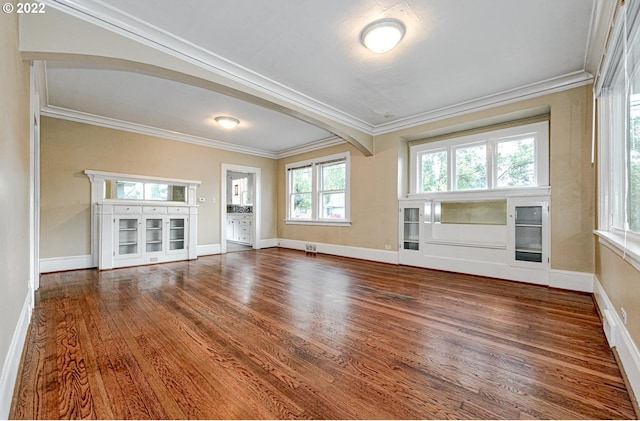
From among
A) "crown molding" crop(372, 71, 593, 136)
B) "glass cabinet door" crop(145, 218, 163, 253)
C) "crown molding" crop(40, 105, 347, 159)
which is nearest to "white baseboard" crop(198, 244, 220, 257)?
"glass cabinet door" crop(145, 218, 163, 253)

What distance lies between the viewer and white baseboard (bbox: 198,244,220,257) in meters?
6.12

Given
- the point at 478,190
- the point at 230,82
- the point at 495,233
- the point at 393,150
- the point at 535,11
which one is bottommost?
the point at 495,233

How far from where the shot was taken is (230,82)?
3141 millimetres

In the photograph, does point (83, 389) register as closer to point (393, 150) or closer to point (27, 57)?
point (27, 57)

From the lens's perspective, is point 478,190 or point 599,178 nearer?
point 599,178

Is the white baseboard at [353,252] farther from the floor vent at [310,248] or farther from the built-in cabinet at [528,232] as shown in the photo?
the built-in cabinet at [528,232]

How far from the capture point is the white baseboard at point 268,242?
7.37 metres

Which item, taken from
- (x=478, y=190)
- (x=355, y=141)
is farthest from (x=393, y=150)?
(x=478, y=190)

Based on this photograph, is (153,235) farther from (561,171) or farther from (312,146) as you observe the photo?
(561,171)

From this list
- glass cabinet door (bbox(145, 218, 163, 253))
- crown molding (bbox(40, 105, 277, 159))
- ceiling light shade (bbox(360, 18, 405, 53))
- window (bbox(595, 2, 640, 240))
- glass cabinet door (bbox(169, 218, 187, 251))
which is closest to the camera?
window (bbox(595, 2, 640, 240))

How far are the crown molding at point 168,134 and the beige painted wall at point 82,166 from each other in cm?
8

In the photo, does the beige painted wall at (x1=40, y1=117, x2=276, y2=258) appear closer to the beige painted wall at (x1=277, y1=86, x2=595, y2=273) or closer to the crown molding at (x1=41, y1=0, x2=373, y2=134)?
the crown molding at (x1=41, y1=0, x2=373, y2=134)

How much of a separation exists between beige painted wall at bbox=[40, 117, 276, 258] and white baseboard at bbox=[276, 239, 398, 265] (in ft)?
7.48

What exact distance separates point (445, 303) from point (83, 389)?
3017 millimetres
